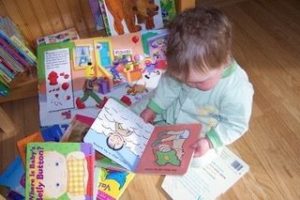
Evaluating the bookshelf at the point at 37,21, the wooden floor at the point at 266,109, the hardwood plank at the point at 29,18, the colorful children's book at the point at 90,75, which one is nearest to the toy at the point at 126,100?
the colorful children's book at the point at 90,75

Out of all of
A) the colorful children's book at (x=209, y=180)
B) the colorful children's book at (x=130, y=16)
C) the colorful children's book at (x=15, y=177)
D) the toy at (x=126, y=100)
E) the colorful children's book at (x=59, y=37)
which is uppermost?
the colorful children's book at (x=130, y=16)

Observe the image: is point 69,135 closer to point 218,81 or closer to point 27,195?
point 27,195

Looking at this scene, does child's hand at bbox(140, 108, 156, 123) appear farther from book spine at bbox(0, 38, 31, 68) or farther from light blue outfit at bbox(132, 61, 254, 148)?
book spine at bbox(0, 38, 31, 68)

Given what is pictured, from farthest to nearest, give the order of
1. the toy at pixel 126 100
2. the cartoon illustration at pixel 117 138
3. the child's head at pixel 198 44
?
the toy at pixel 126 100 → the cartoon illustration at pixel 117 138 → the child's head at pixel 198 44

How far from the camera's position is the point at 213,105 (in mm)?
885

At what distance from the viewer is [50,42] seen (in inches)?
49.9

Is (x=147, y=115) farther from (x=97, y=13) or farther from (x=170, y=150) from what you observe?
(x=97, y=13)

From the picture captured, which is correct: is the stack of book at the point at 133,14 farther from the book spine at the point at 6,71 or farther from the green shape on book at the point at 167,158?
the green shape on book at the point at 167,158

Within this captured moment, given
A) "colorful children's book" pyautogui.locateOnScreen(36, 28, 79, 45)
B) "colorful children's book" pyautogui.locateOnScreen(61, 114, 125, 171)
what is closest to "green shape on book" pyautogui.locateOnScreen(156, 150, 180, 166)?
"colorful children's book" pyautogui.locateOnScreen(61, 114, 125, 171)

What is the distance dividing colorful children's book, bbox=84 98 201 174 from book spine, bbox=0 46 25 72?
1.58 ft

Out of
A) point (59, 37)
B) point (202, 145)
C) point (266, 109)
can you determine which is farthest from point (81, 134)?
point (266, 109)

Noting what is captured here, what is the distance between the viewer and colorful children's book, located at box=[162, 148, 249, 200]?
97cm

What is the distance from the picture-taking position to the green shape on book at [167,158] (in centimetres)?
88

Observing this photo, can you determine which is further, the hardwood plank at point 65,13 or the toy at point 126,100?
the hardwood plank at point 65,13
